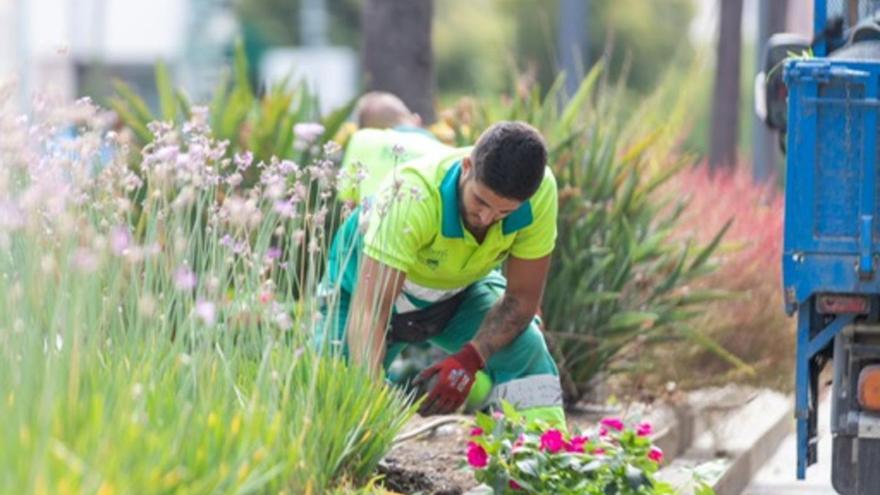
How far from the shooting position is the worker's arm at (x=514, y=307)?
22.9ft

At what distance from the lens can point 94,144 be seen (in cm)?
537

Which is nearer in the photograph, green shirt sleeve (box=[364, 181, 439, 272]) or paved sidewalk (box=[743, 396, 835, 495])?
green shirt sleeve (box=[364, 181, 439, 272])

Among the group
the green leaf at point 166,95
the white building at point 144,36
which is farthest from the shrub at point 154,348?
the white building at point 144,36

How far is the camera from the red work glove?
6.82 meters

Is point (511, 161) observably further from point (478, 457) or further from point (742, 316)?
point (742, 316)

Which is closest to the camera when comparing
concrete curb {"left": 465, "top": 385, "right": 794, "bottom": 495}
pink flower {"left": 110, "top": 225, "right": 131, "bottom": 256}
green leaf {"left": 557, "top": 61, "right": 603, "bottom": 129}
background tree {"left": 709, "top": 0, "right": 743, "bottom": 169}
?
pink flower {"left": 110, "top": 225, "right": 131, "bottom": 256}

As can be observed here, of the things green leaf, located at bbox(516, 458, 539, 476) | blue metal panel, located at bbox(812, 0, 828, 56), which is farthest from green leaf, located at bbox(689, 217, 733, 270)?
green leaf, located at bbox(516, 458, 539, 476)

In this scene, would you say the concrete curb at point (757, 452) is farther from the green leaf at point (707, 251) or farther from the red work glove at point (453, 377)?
the red work glove at point (453, 377)

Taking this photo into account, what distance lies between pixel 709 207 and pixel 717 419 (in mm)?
1404

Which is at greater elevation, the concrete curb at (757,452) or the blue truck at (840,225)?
the blue truck at (840,225)

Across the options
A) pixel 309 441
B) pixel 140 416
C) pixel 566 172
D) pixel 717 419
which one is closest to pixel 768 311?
pixel 717 419

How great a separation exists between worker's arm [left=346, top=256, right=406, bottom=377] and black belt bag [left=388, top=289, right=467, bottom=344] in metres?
0.69

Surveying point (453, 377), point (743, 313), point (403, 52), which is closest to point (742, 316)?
point (743, 313)

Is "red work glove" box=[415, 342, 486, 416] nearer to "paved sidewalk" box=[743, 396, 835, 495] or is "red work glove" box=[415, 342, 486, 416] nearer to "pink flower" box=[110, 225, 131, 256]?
"pink flower" box=[110, 225, 131, 256]
